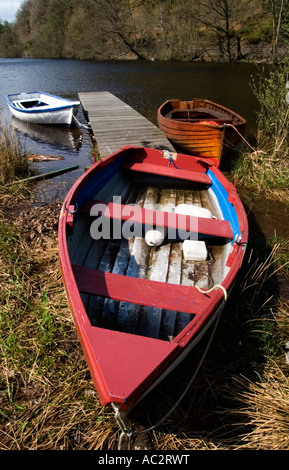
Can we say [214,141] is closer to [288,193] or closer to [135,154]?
[288,193]

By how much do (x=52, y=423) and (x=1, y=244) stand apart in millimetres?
2508

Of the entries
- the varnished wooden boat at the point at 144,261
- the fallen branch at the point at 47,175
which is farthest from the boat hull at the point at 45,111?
the varnished wooden boat at the point at 144,261

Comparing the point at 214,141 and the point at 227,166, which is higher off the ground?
the point at 214,141

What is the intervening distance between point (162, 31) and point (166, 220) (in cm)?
3679

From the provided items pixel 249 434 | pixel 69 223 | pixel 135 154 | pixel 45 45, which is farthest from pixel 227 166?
pixel 45 45

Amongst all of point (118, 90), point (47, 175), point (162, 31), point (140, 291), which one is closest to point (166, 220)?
point (140, 291)

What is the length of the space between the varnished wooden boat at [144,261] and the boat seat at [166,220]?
0.01m

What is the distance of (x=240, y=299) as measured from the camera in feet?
11.3

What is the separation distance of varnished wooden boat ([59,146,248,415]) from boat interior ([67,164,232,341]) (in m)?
0.01

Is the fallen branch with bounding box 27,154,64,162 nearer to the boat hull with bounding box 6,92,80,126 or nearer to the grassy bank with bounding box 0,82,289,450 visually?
the boat hull with bounding box 6,92,80,126

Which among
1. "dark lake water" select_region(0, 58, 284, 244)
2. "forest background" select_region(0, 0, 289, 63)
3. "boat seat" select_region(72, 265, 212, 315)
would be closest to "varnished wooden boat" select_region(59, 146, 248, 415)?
"boat seat" select_region(72, 265, 212, 315)

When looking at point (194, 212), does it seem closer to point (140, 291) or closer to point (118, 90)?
point (140, 291)

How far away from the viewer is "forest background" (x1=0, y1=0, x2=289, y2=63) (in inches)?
1045

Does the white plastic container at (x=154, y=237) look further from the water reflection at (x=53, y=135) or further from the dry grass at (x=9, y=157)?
the water reflection at (x=53, y=135)
